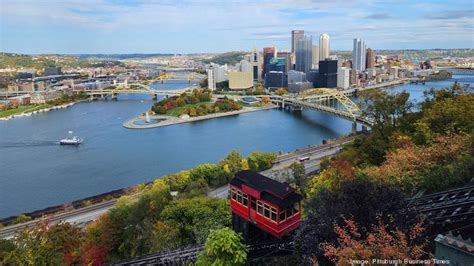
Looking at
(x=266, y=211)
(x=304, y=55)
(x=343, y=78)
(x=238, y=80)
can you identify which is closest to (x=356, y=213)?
(x=266, y=211)

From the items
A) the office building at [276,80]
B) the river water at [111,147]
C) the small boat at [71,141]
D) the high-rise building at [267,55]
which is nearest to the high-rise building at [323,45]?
the high-rise building at [267,55]

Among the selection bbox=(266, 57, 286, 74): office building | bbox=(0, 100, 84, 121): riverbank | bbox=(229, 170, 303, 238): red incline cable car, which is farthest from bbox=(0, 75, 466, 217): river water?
bbox=(266, 57, 286, 74): office building

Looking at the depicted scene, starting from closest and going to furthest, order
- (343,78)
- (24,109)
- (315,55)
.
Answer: (24,109)
(343,78)
(315,55)

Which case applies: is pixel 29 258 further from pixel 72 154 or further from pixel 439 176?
pixel 72 154

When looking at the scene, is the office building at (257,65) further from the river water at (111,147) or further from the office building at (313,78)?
the river water at (111,147)

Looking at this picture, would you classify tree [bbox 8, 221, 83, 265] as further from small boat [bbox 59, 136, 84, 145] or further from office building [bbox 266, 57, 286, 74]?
office building [bbox 266, 57, 286, 74]

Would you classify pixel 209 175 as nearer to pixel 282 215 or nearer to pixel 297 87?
pixel 282 215
